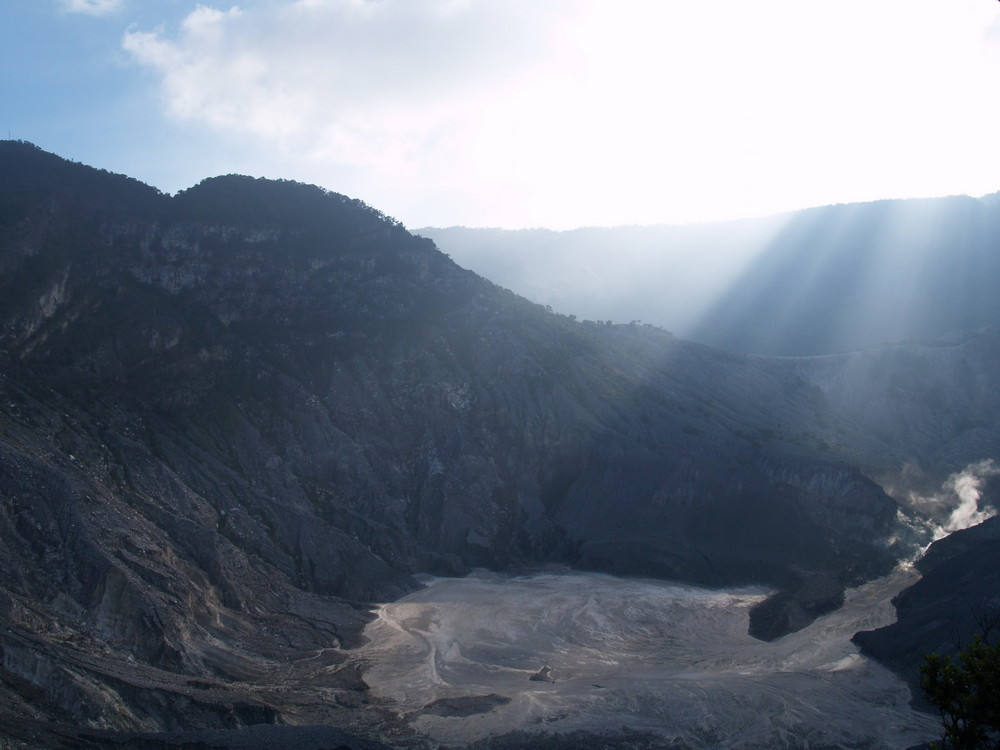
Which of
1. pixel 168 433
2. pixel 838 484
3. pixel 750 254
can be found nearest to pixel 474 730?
pixel 168 433

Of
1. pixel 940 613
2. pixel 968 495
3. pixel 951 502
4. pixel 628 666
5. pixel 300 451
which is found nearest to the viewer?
pixel 628 666

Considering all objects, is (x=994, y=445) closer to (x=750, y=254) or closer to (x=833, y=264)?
(x=833, y=264)

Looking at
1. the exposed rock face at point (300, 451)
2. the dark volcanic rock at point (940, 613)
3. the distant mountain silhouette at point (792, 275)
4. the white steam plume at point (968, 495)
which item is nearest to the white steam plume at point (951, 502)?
the white steam plume at point (968, 495)

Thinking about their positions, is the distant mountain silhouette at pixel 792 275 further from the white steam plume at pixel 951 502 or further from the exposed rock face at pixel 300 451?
the white steam plume at pixel 951 502

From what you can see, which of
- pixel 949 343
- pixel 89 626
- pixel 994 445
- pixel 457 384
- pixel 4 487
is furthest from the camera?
pixel 949 343

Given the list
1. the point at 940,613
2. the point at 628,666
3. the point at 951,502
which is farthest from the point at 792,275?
the point at 628,666

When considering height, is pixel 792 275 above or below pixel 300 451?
above

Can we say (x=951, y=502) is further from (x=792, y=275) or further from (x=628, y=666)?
(x=792, y=275)
